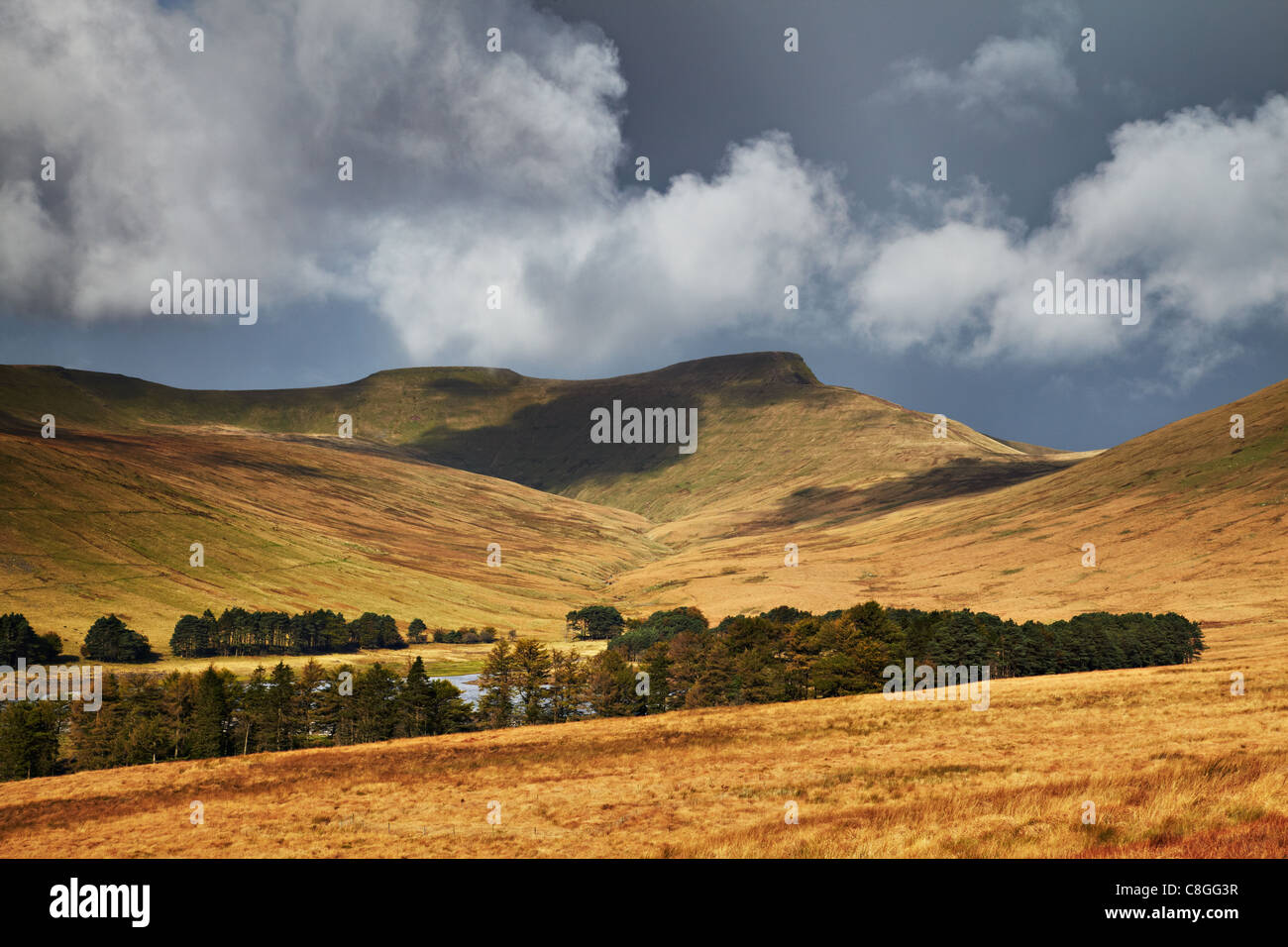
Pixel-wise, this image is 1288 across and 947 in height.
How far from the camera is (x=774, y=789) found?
32938mm

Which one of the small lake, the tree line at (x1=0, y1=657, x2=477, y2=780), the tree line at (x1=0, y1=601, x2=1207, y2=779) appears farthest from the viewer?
the small lake

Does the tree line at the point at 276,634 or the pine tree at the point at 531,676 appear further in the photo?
the tree line at the point at 276,634

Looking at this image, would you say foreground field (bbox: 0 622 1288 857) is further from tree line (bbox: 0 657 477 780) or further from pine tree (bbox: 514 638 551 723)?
pine tree (bbox: 514 638 551 723)

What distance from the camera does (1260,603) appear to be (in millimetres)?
131375

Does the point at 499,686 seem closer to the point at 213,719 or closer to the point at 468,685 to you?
the point at 213,719

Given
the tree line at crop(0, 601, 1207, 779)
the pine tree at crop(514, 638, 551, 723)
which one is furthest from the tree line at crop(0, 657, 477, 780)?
the pine tree at crop(514, 638, 551, 723)

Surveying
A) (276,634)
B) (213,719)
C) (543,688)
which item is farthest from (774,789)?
(276,634)

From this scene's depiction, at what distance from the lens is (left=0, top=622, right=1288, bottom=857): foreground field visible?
19891 mm

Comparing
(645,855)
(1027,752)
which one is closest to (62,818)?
(645,855)

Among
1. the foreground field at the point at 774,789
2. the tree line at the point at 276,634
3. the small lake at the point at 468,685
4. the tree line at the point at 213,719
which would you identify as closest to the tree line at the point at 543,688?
the tree line at the point at 213,719

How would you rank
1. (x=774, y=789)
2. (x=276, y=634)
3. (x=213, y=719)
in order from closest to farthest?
(x=774, y=789), (x=213, y=719), (x=276, y=634)

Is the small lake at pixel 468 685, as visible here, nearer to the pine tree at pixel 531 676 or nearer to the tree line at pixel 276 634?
the pine tree at pixel 531 676

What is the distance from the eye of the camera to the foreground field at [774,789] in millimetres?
19891
